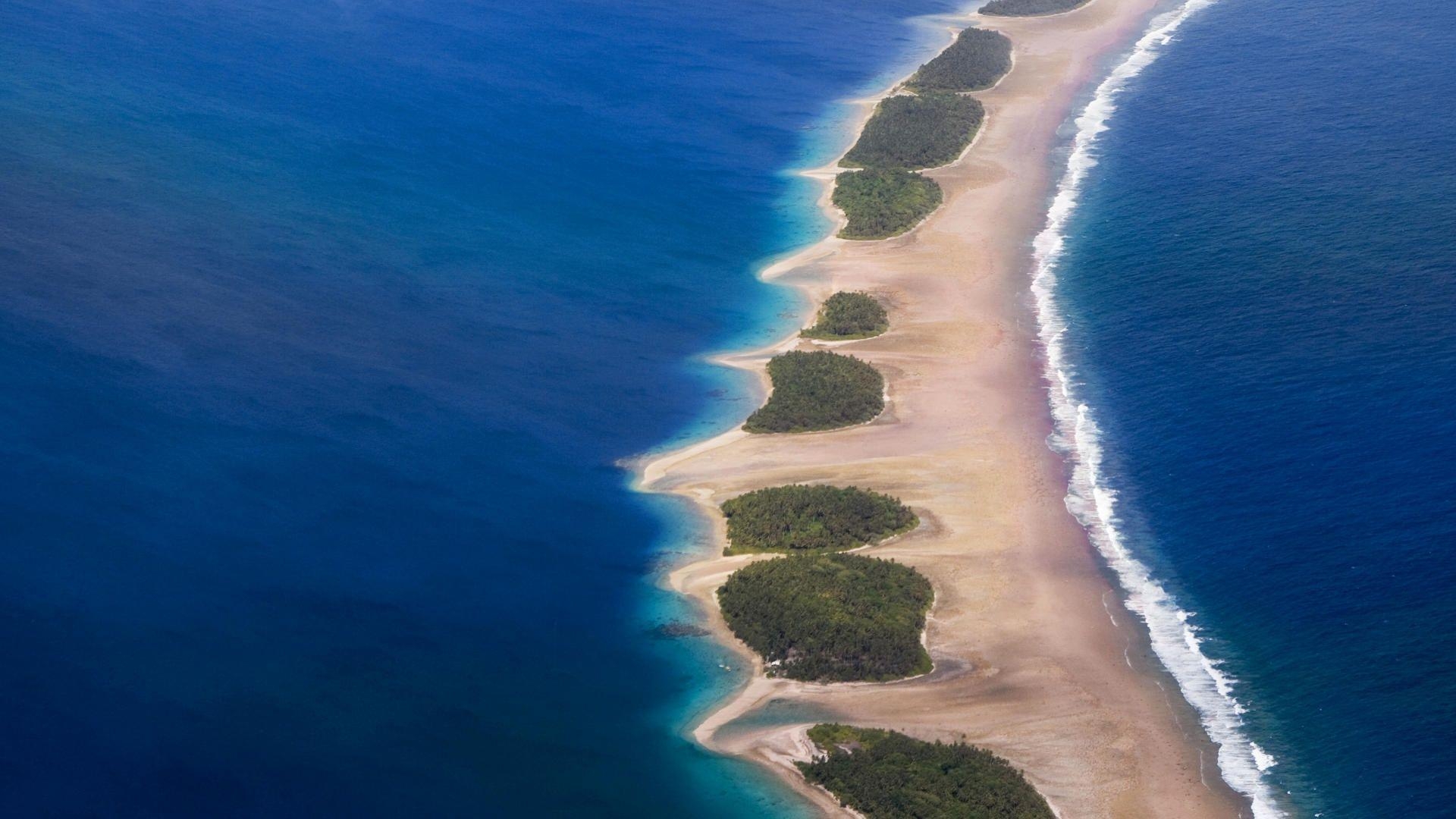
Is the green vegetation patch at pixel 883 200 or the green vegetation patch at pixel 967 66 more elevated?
the green vegetation patch at pixel 967 66

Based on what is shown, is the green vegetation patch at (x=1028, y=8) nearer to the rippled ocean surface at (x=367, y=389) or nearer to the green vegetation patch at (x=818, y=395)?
the rippled ocean surface at (x=367, y=389)

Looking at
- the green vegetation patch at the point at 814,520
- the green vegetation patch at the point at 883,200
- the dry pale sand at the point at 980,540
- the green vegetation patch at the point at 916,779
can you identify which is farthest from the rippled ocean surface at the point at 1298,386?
the green vegetation patch at the point at 883,200

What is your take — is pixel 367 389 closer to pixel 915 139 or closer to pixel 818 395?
pixel 818 395

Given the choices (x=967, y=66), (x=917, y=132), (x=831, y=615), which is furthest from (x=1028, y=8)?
(x=831, y=615)

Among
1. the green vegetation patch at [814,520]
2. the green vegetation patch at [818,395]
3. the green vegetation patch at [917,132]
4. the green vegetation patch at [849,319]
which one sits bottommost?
the green vegetation patch at [814,520]

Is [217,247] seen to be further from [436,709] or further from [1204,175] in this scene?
[1204,175]

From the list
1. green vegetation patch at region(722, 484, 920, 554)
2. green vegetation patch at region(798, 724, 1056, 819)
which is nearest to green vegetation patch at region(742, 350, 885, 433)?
green vegetation patch at region(722, 484, 920, 554)
